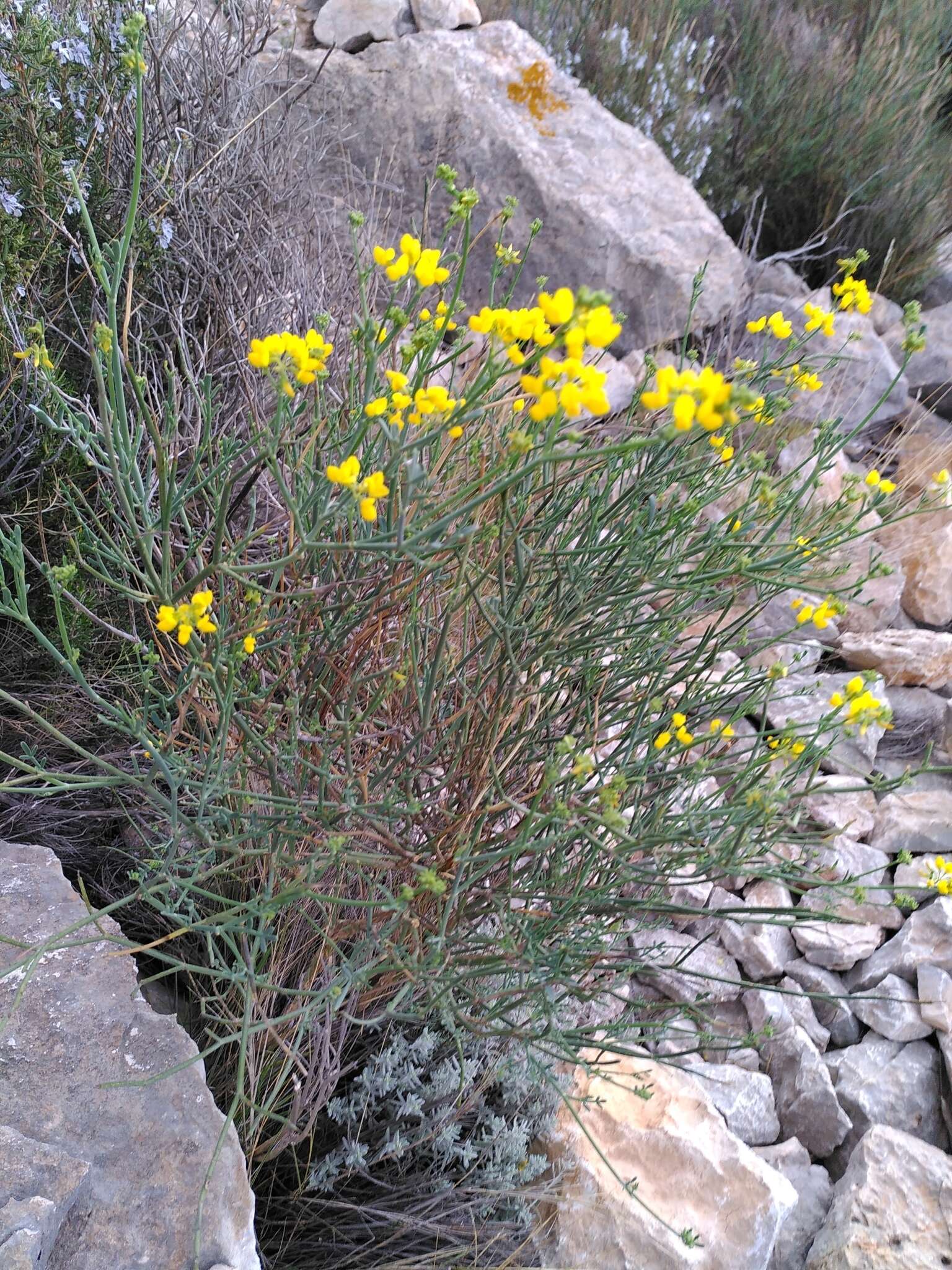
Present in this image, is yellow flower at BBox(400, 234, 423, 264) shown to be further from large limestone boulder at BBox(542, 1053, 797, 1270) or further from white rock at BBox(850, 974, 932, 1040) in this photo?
white rock at BBox(850, 974, 932, 1040)

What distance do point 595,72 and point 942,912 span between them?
14.3ft

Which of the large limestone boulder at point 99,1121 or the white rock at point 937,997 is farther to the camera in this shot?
the white rock at point 937,997

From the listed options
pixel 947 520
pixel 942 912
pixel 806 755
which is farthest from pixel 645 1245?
pixel 947 520

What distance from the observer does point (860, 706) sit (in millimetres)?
1465

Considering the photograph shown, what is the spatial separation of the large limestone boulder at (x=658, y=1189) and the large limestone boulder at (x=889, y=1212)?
0.11 m

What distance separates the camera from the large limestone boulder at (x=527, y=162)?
416 centimetres

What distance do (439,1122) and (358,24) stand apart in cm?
430

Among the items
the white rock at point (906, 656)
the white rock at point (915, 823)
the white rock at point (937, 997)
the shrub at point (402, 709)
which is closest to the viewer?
the shrub at point (402, 709)

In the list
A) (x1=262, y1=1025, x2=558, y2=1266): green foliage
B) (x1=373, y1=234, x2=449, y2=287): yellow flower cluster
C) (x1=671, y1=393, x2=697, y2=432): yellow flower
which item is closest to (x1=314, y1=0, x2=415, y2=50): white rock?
(x1=373, y1=234, x2=449, y2=287): yellow flower cluster

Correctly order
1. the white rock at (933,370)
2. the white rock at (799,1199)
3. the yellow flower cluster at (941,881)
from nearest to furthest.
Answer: the yellow flower cluster at (941,881)
the white rock at (799,1199)
the white rock at (933,370)

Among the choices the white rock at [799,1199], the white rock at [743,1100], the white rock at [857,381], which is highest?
the white rock at [857,381]

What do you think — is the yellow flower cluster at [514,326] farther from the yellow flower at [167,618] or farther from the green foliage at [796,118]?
the green foliage at [796,118]

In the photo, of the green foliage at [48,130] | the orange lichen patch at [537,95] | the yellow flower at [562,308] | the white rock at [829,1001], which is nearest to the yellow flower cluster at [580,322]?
the yellow flower at [562,308]

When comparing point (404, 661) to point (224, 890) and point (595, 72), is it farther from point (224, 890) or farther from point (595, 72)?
point (595, 72)
